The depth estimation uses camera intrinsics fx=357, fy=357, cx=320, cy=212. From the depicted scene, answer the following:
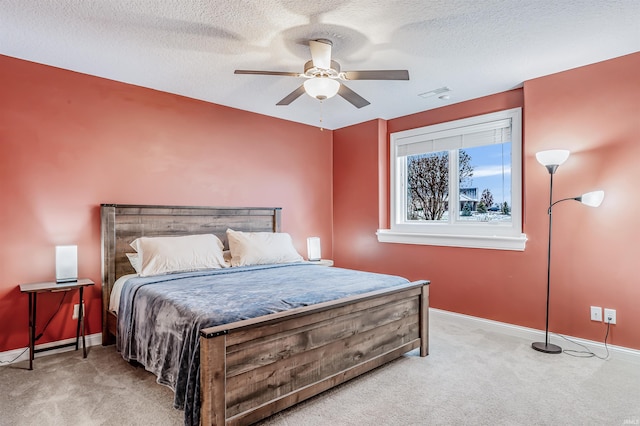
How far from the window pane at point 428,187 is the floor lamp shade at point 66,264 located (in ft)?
12.5

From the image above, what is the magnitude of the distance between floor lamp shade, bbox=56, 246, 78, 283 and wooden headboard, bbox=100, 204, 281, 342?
11.3 inches

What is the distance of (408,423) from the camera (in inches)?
81.7

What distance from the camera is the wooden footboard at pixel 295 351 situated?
1.82 metres

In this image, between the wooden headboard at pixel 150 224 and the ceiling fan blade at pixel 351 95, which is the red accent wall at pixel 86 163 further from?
the ceiling fan blade at pixel 351 95

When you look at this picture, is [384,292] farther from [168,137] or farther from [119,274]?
[168,137]

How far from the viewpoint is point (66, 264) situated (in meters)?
3.02

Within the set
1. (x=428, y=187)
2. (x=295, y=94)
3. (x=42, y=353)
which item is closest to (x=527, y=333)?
(x=428, y=187)

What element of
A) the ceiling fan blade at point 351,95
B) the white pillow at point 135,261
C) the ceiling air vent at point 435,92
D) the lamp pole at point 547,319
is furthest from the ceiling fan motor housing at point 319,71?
the white pillow at point 135,261

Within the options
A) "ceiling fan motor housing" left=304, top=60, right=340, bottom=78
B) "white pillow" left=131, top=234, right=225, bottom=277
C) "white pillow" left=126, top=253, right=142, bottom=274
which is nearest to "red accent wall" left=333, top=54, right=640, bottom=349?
"ceiling fan motor housing" left=304, top=60, right=340, bottom=78

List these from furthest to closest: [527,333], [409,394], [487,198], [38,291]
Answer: [487,198] < [527,333] < [38,291] < [409,394]

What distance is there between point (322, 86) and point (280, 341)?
1.76 metres

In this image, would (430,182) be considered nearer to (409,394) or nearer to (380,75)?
(380,75)

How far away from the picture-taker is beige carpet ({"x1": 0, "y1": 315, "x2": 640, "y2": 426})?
Result: 2125 mm

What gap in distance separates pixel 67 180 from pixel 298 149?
9.18ft
